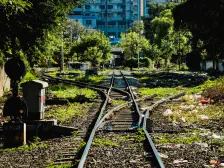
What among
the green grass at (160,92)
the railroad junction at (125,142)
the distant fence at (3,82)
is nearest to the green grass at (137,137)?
the railroad junction at (125,142)

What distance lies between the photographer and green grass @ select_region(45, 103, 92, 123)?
1292 cm

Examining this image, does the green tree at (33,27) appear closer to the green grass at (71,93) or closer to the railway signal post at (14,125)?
the green grass at (71,93)

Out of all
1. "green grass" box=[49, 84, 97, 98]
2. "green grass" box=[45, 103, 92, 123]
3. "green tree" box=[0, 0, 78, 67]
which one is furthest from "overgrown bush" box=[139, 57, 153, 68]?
"green grass" box=[45, 103, 92, 123]

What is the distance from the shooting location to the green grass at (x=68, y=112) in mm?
12922

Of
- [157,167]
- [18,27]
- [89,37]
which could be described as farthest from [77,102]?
[89,37]

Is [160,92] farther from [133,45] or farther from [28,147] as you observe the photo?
[133,45]

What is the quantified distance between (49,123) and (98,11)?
168540mm

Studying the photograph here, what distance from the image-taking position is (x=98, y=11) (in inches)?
6895

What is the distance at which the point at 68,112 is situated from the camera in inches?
558

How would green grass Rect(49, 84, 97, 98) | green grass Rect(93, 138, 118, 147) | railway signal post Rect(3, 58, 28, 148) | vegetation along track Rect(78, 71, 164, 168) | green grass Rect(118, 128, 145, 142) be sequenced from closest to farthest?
vegetation along track Rect(78, 71, 164, 168) < green grass Rect(93, 138, 118, 147) < railway signal post Rect(3, 58, 28, 148) < green grass Rect(118, 128, 145, 142) < green grass Rect(49, 84, 97, 98)

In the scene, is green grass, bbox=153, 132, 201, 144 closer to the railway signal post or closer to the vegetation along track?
the vegetation along track

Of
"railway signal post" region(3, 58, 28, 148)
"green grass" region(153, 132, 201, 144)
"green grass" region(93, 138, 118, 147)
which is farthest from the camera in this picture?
"green grass" region(153, 132, 201, 144)

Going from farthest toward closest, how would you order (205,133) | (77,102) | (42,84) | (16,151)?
(77,102), (42,84), (205,133), (16,151)

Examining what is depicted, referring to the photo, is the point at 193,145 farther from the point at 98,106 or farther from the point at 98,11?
the point at 98,11
